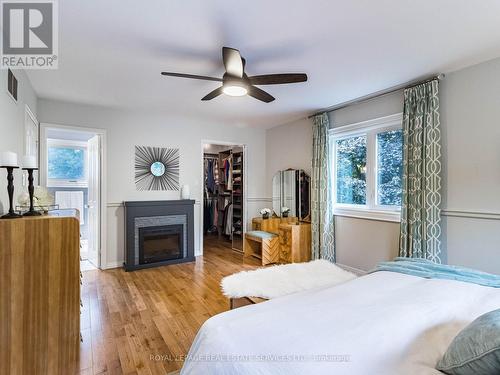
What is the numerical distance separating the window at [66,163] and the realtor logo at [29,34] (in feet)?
9.89

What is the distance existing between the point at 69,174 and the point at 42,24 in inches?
161

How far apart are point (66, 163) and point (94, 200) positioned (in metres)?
1.80

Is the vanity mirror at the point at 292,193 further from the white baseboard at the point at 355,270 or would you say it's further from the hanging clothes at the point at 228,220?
the hanging clothes at the point at 228,220

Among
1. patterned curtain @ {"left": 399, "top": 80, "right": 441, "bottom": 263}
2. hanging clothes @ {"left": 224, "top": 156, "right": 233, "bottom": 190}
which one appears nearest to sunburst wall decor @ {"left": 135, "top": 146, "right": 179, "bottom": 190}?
hanging clothes @ {"left": 224, "top": 156, "right": 233, "bottom": 190}

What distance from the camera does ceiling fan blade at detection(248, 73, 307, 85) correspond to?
2230 mm

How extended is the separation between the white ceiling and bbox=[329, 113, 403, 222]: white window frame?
0.45m

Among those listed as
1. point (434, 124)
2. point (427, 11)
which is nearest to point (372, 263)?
point (434, 124)

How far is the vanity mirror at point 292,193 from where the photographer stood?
14.9 feet

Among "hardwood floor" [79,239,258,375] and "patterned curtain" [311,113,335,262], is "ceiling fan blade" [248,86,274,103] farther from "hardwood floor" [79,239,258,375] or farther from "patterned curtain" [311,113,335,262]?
"hardwood floor" [79,239,258,375]

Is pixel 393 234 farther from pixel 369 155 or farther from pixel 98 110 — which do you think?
pixel 98 110

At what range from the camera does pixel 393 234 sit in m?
3.26

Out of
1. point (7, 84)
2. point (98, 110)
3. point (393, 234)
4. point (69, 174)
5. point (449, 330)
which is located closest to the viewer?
point (449, 330)

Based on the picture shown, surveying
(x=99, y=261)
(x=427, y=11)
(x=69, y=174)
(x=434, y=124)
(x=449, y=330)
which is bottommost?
(x=99, y=261)

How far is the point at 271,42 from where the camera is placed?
2.17 metres
